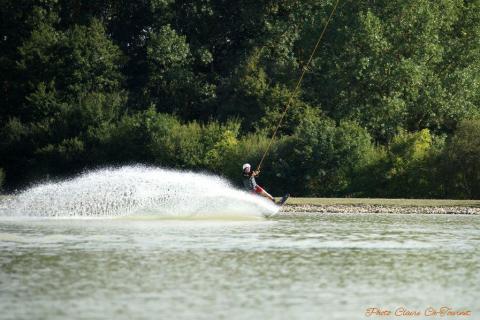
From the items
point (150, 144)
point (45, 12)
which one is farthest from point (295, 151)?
point (45, 12)

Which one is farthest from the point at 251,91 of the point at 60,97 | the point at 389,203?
the point at 389,203

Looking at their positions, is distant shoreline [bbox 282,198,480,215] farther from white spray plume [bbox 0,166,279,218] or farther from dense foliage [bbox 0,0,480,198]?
white spray plume [bbox 0,166,279,218]

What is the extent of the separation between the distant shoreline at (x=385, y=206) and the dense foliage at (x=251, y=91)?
4323 millimetres

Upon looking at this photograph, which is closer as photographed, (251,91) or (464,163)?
(464,163)

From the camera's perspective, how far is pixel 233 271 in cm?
1806

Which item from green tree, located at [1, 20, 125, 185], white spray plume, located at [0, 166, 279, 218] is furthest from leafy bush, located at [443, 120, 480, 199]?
green tree, located at [1, 20, 125, 185]

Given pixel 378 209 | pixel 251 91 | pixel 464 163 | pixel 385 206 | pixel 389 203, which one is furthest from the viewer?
pixel 251 91

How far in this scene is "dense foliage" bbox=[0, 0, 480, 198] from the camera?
46.8 m

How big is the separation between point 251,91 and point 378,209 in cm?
2182

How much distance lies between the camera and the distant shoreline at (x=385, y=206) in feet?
121

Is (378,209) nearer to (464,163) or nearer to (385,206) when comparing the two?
(385,206)

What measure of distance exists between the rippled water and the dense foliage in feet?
59.3

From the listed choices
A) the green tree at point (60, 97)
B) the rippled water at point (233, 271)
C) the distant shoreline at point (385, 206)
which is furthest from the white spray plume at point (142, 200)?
the green tree at point (60, 97)

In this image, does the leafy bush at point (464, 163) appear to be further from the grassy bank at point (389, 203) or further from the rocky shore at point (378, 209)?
the rocky shore at point (378, 209)
